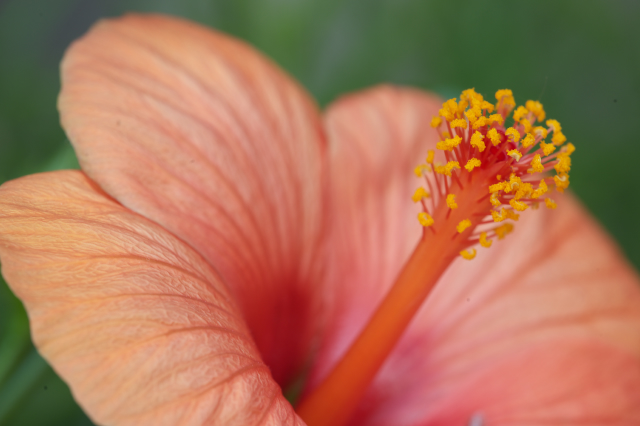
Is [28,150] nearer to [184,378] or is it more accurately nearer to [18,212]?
[18,212]

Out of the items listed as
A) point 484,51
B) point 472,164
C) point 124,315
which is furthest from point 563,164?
point 484,51

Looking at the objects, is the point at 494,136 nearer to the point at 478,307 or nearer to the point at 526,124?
the point at 526,124

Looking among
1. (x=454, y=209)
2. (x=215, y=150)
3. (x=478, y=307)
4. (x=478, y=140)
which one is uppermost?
(x=478, y=140)

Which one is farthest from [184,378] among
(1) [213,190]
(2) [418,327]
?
(2) [418,327]

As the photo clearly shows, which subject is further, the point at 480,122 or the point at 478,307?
the point at 478,307

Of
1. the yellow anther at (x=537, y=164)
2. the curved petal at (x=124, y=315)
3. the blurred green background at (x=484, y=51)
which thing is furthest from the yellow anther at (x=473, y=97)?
the blurred green background at (x=484, y=51)

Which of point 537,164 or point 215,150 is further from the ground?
point 537,164

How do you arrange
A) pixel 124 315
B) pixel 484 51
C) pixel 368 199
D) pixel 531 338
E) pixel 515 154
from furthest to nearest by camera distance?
1. pixel 484 51
2. pixel 368 199
3. pixel 531 338
4. pixel 515 154
5. pixel 124 315

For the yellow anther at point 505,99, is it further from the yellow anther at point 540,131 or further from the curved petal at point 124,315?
the curved petal at point 124,315
